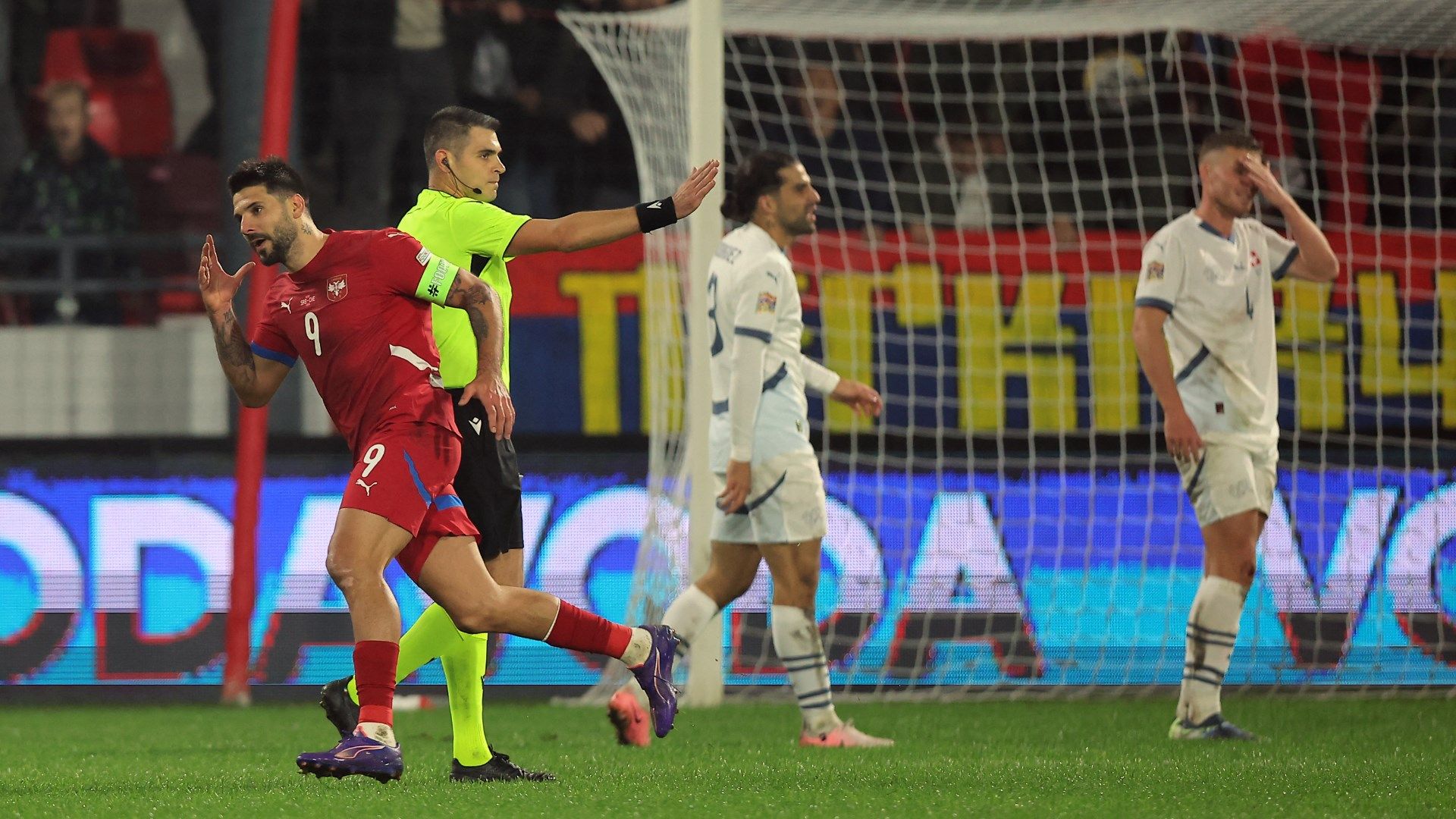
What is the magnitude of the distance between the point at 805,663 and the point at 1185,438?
52.7 inches

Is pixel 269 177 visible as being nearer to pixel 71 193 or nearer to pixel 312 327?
pixel 312 327

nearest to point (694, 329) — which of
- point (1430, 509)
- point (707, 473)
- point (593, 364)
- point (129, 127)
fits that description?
point (707, 473)

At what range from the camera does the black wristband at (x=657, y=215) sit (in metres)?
4.38

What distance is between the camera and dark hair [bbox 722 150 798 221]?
586 centimetres

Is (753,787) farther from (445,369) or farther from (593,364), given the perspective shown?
(593,364)

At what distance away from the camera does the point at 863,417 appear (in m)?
8.90

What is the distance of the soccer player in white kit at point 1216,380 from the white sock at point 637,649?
1939 mm

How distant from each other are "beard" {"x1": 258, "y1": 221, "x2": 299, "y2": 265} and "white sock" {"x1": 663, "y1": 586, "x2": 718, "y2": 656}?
2020 millimetres

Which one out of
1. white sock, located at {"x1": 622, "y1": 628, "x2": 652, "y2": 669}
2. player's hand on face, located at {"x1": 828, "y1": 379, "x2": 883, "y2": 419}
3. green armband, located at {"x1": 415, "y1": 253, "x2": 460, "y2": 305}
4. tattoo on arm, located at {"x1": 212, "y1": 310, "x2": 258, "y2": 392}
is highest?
green armband, located at {"x1": 415, "y1": 253, "x2": 460, "y2": 305}

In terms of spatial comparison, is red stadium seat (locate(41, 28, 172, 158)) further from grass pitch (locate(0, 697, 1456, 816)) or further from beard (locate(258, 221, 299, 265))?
beard (locate(258, 221, 299, 265))

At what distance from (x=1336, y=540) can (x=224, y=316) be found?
17.1ft

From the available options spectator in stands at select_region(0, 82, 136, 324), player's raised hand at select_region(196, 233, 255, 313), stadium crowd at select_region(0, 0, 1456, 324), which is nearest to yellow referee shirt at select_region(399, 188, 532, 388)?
player's raised hand at select_region(196, 233, 255, 313)

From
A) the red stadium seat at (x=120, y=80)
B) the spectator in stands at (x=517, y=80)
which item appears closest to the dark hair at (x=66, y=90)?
the red stadium seat at (x=120, y=80)

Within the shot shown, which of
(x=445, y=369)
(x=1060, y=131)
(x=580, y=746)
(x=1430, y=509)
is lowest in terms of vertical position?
(x=580, y=746)
